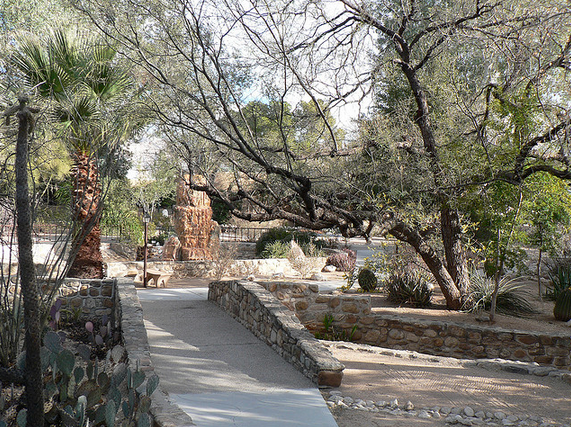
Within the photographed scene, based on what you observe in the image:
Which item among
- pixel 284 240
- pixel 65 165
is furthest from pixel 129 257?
pixel 284 240

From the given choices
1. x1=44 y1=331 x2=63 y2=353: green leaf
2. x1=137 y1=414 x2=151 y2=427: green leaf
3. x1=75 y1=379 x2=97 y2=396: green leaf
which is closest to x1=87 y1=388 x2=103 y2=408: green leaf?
x1=75 y1=379 x2=97 y2=396: green leaf

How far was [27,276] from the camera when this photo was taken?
3.42 m

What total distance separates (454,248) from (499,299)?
5.09 feet

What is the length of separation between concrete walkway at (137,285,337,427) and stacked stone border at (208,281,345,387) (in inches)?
4.7

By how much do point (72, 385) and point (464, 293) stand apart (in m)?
7.55

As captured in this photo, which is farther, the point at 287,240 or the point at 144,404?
the point at 287,240

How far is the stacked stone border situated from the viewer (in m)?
5.07

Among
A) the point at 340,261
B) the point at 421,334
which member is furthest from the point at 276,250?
the point at 421,334

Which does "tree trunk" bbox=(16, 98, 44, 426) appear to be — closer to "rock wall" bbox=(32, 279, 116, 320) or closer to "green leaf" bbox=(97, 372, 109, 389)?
"green leaf" bbox=(97, 372, 109, 389)

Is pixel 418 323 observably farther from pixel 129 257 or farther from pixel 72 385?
pixel 129 257

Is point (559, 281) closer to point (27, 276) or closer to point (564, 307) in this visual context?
point (564, 307)

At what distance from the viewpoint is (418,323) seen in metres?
8.66

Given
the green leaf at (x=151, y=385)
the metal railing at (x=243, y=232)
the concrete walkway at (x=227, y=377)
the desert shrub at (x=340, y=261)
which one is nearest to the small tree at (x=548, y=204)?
the concrete walkway at (x=227, y=377)

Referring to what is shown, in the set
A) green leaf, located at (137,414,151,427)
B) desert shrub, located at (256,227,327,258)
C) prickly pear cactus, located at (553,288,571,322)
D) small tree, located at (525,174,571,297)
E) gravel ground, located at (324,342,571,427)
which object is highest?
small tree, located at (525,174,571,297)
